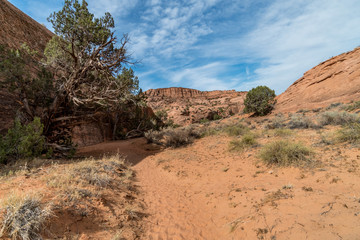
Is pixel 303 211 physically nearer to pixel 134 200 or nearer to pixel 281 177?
pixel 281 177

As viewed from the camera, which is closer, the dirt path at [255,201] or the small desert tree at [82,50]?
the dirt path at [255,201]

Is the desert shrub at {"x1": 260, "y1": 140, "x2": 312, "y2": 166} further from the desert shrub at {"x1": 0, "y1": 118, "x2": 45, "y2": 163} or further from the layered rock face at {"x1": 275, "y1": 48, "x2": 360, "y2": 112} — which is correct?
the layered rock face at {"x1": 275, "y1": 48, "x2": 360, "y2": 112}

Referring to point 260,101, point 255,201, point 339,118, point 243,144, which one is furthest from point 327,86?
point 255,201

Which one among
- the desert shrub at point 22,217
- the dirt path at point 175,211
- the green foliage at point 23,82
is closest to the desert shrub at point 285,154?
the dirt path at point 175,211

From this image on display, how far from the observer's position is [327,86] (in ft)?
59.3

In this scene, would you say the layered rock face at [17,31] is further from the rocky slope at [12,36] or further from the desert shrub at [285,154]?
the desert shrub at [285,154]

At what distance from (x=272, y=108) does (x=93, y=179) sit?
69.8 ft

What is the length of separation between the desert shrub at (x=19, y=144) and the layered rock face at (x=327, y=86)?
21596mm

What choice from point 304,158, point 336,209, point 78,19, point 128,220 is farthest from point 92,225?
point 78,19

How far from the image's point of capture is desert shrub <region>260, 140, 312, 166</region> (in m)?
4.74

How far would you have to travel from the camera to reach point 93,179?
4.15 m

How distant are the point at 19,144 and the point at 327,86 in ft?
85.3

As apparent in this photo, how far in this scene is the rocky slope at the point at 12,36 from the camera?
8.98 m

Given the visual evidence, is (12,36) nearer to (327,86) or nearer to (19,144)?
(19,144)
